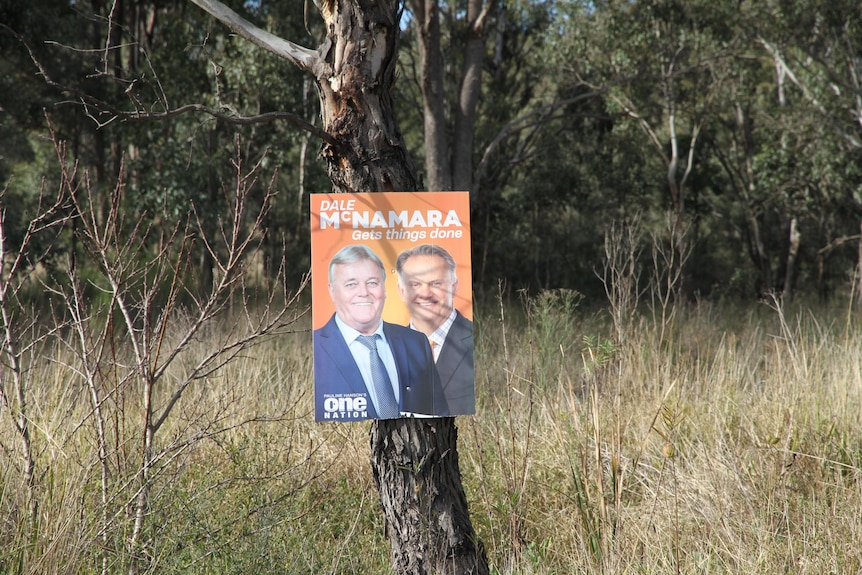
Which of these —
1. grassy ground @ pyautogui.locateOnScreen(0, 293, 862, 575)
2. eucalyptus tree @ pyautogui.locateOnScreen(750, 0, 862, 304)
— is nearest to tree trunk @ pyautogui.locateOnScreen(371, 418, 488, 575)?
grassy ground @ pyautogui.locateOnScreen(0, 293, 862, 575)

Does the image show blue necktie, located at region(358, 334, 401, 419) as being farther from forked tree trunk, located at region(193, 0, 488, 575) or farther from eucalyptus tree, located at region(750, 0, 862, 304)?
eucalyptus tree, located at region(750, 0, 862, 304)

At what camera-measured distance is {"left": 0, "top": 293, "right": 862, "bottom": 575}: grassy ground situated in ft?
8.57

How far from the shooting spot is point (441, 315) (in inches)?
97.0

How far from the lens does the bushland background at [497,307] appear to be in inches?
105

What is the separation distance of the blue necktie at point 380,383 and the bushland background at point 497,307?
0.38m

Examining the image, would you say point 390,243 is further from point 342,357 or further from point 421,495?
point 421,495

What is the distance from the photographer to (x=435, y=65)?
831 centimetres

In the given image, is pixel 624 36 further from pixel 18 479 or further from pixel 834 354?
pixel 18 479

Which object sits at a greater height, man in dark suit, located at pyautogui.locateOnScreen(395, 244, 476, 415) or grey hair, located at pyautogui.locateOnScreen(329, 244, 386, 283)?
grey hair, located at pyautogui.locateOnScreen(329, 244, 386, 283)

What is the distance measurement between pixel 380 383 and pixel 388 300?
265 millimetres

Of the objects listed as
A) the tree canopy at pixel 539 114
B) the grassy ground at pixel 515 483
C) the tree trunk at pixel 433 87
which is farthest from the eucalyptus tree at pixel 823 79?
the grassy ground at pixel 515 483

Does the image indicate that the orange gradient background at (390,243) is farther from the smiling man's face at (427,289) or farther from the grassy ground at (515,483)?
the grassy ground at (515,483)

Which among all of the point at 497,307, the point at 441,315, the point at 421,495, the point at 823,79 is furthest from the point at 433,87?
the point at 823,79

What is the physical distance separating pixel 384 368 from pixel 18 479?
146cm
